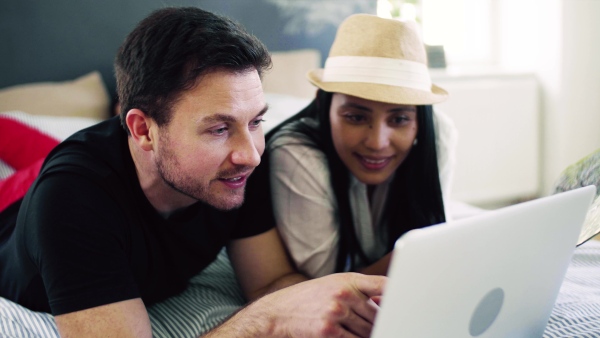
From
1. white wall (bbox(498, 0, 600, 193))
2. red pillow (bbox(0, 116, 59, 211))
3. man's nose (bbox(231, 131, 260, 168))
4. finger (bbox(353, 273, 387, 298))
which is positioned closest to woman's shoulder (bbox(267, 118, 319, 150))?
man's nose (bbox(231, 131, 260, 168))

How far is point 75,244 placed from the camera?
2.81 feet

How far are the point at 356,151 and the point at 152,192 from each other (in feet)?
1.60

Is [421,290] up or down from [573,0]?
down

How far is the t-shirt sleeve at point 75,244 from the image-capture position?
0.84 m

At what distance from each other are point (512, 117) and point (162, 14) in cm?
240

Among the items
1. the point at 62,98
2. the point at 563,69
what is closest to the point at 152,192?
the point at 62,98

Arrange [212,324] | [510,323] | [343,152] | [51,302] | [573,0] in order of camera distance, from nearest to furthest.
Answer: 1. [510,323]
2. [51,302]
3. [212,324]
4. [343,152]
5. [573,0]

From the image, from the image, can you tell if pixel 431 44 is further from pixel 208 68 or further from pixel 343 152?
pixel 208 68

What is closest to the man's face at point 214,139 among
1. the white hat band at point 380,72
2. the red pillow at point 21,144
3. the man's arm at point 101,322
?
the man's arm at point 101,322

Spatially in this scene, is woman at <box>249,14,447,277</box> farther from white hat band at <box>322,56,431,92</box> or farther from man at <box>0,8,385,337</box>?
man at <box>0,8,385,337</box>

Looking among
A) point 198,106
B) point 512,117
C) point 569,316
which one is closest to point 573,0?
point 512,117

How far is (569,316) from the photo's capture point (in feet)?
3.00

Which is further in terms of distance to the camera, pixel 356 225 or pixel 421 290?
pixel 356 225

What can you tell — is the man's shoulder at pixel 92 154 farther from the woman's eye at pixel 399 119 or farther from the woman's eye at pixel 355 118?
the woman's eye at pixel 399 119
